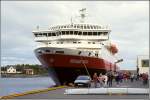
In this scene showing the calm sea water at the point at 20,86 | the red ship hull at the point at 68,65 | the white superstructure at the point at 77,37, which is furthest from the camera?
the calm sea water at the point at 20,86

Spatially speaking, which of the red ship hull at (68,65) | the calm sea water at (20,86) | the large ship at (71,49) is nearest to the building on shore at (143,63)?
the large ship at (71,49)

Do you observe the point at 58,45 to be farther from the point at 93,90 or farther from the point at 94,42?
the point at 93,90

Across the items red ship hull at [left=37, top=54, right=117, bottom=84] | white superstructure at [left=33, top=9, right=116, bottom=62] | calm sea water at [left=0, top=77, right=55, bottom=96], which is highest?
white superstructure at [left=33, top=9, right=116, bottom=62]

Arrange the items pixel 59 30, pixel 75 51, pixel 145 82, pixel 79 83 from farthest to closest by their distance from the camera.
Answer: pixel 59 30, pixel 75 51, pixel 145 82, pixel 79 83

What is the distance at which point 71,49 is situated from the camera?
147 ft

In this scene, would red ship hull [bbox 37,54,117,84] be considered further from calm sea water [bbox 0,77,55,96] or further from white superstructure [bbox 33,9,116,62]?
calm sea water [bbox 0,77,55,96]

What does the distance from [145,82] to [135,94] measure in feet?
45.1

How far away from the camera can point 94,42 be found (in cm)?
4844

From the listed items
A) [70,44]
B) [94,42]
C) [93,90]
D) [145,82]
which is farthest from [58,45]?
[93,90]

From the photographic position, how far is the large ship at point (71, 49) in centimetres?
4462

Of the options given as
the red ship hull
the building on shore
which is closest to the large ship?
the red ship hull

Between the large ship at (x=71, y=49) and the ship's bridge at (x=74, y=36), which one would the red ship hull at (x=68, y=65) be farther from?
the ship's bridge at (x=74, y=36)

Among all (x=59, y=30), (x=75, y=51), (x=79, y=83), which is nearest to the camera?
(x=79, y=83)

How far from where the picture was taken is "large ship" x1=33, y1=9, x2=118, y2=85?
44625mm
